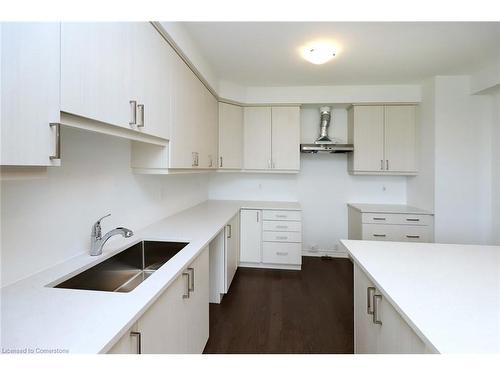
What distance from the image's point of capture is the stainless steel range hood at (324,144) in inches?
132

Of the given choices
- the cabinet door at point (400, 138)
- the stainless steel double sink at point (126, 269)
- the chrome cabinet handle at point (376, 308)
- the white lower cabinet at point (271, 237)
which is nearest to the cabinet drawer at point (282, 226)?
the white lower cabinet at point (271, 237)

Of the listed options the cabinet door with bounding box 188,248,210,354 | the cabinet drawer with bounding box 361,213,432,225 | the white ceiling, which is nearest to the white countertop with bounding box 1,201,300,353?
the cabinet door with bounding box 188,248,210,354

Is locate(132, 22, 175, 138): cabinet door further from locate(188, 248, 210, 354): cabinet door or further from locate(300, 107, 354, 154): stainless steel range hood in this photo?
locate(300, 107, 354, 154): stainless steel range hood

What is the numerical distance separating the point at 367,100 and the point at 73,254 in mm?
3590

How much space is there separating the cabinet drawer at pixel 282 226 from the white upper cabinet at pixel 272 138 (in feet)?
2.52

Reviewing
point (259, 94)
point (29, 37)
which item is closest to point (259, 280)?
point (259, 94)

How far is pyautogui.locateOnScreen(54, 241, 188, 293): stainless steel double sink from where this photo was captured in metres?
1.26

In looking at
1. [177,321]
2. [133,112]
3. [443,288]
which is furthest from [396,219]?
[133,112]

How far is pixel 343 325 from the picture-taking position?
2.15m

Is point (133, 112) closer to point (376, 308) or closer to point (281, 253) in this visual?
point (376, 308)

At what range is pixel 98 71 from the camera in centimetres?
103

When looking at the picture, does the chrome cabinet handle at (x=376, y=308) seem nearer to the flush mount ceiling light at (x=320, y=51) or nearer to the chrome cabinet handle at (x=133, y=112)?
the chrome cabinet handle at (x=133, y=112)

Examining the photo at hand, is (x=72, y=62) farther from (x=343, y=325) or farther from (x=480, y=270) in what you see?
(x=343, y=325)

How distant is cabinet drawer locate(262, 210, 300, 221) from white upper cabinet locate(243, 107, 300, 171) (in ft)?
2.09
